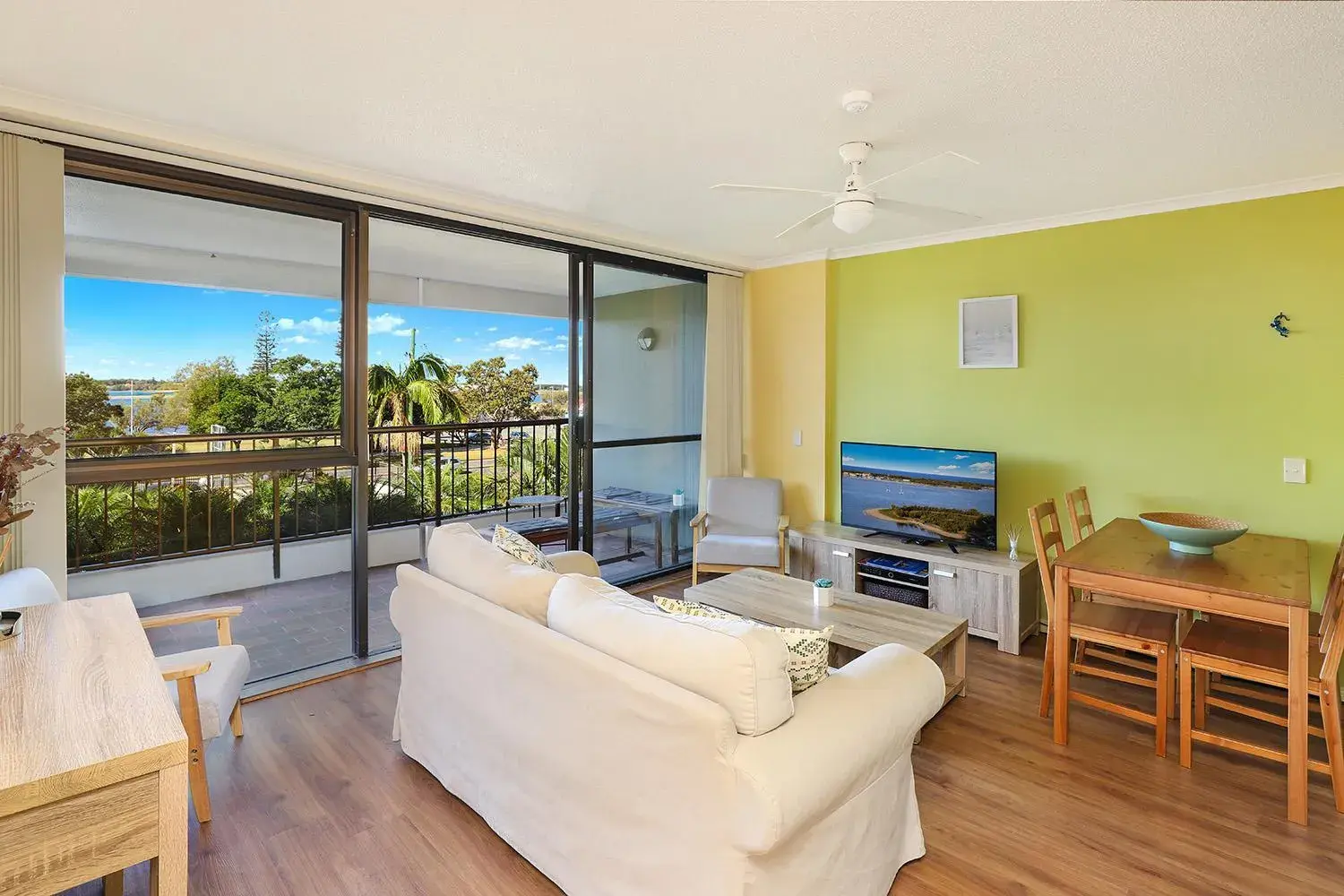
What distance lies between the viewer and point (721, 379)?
17.7 feet

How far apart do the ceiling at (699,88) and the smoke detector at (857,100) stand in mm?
45

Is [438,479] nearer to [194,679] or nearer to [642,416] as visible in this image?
[642,416]

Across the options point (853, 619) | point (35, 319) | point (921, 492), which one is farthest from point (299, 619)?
point (921, 492)

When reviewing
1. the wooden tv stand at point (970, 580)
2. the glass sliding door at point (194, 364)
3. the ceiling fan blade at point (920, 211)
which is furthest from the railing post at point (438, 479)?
the ceiling fan blade at point (920, 211)

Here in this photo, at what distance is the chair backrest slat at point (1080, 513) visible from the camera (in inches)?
140

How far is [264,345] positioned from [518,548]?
5.96ft

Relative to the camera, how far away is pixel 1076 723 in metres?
2.98

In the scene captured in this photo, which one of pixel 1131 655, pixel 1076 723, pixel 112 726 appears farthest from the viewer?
pixel 1131 655

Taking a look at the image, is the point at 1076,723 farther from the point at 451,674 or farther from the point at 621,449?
the point at 621,449

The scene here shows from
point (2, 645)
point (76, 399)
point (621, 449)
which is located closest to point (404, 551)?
point (621, 449)

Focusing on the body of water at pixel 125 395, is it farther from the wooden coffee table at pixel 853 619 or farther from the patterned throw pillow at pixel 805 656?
the patterned throw pillow at pixel 805 656

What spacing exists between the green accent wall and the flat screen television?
351 millimetres

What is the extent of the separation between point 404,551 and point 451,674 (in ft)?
12.3

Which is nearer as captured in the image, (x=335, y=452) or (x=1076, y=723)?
(x=1076, y=723)
